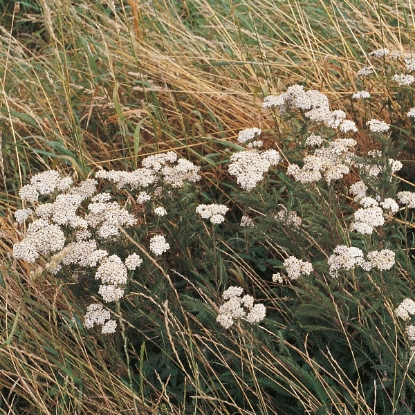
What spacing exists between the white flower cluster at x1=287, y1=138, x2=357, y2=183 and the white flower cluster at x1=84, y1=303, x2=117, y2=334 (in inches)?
31.7

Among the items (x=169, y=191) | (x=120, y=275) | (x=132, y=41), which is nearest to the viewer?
(x=120, y=275)

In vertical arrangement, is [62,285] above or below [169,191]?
below

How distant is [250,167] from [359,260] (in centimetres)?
55

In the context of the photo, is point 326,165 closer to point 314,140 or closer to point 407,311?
point 314,140

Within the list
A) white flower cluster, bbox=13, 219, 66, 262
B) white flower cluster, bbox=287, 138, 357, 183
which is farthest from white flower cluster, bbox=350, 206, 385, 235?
white flower cluster, bbox=13, 219, 66, 262

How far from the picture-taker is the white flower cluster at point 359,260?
2.01 metres

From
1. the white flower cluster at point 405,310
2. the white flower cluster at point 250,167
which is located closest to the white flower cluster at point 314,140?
the white flower cluster at point 250,167

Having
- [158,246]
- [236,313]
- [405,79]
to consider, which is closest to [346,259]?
[236,313]

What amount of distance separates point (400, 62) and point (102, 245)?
210 cm

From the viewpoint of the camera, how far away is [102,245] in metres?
2.31

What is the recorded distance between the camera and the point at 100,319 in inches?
85.3

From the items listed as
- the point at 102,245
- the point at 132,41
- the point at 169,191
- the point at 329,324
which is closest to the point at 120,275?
the point at 102,245

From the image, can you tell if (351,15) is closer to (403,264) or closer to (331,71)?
(331,71)

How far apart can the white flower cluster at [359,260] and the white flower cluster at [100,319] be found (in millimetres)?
740
